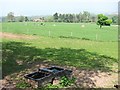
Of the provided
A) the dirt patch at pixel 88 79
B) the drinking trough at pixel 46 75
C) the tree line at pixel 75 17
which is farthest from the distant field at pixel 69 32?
the tree line at pixel 75 17

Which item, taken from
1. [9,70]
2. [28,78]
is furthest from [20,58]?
[28,78]

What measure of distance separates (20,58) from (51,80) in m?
4.86

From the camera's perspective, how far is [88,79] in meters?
9.10

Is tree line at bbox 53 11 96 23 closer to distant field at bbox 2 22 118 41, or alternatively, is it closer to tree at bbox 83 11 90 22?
tree at bbox 83 11 90 22

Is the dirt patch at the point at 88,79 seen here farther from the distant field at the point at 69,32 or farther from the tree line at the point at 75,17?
the tree line at the point at 75,17

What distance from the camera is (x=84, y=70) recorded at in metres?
10.4

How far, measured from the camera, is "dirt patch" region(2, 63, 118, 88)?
847 centimetres

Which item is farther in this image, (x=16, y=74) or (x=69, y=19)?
(x=69, y=19)

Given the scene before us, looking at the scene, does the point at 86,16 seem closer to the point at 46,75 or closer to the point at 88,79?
the point at 88,79

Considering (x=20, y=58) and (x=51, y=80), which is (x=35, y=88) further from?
(x=20, y=58)

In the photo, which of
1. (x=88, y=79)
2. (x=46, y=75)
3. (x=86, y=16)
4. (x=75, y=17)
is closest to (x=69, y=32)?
(x=88, y=79)

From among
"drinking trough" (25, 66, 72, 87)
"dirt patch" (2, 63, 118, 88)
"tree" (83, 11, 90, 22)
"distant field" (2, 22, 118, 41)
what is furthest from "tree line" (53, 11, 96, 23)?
"drinking trough" (25, 66, 72, 87)

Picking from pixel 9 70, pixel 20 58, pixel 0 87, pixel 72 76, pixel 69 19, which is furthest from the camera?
pixel 69 19

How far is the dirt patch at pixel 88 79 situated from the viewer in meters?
8.47
